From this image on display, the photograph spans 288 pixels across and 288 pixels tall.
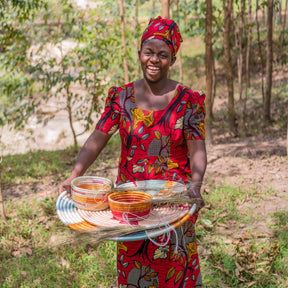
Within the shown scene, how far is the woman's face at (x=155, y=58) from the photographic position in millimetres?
1671

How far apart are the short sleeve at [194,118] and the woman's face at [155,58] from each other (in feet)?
0.62

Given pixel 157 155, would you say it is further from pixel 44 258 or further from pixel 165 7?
pixel 165 7

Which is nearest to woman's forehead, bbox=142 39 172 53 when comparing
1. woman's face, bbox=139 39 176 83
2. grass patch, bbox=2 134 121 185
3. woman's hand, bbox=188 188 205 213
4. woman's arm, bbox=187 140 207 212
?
woman's face, bbox=139 39 176 83

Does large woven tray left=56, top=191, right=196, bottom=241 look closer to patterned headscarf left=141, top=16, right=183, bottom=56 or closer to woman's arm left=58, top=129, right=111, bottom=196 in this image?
woman's arm left=58, top=129, right=111, bottom=196

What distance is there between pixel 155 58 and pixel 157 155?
17.2 inches

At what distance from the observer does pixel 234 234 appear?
124 inches

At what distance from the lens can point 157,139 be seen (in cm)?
173

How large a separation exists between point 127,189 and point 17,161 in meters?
4.54

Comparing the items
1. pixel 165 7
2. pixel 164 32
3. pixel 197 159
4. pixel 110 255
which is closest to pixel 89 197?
pixel 197 159

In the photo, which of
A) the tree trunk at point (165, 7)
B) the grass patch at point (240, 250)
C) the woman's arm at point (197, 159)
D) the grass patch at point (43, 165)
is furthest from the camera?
the grass patch at point (43, 165)

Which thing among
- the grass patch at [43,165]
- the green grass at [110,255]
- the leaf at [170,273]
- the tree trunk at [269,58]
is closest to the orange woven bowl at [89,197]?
Answer: the leaf at [170,273]

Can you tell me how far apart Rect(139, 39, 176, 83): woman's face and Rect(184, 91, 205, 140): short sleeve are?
0.19 meters

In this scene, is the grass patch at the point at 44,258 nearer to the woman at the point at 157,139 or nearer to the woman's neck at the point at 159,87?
the woman at the point at 157,139

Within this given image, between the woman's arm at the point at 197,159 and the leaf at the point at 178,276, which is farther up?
the woman's arm at the point at 197,159
